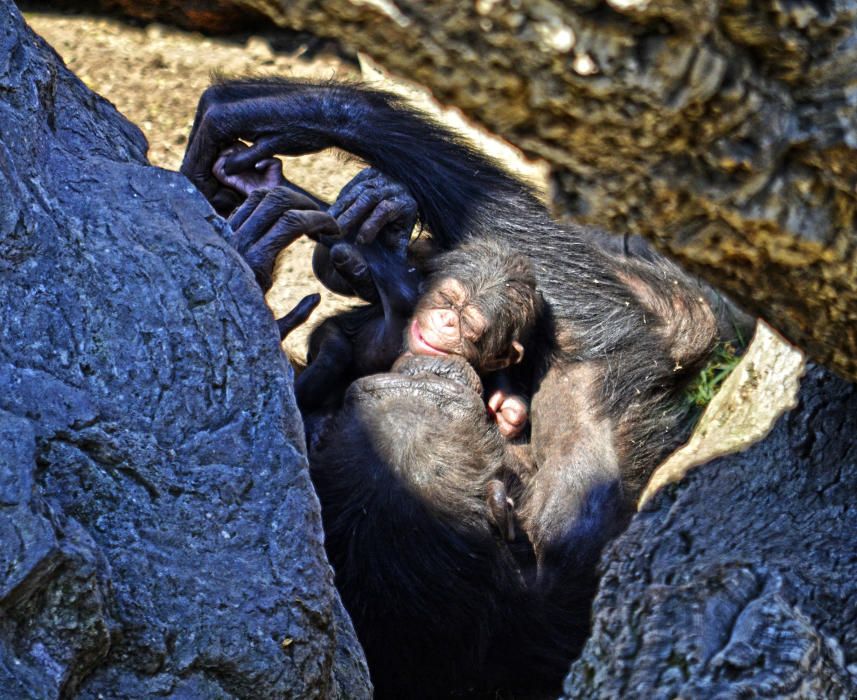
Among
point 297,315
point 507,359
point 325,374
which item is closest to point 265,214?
point 297,315

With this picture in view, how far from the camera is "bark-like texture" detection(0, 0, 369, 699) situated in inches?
65.8

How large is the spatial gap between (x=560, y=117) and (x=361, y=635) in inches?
73.7

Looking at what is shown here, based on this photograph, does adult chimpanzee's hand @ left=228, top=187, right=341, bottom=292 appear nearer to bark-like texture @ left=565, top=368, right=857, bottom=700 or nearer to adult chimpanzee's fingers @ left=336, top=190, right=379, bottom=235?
adult chimpanzee's fingers @ left=336, top=190, right=379, bottom=235

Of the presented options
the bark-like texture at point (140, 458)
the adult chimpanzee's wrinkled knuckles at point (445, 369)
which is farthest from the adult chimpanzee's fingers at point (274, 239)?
the adult chimpanzee's wrinkled knuckles at point (445, 369)

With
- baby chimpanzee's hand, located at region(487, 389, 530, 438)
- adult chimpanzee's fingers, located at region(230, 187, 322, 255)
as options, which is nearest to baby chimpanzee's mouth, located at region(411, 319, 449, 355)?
baby chimpanzee's hand, located at region(487, 389, 530, 438)

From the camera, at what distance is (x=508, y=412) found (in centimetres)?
322

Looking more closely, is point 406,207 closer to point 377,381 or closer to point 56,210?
point 377,381

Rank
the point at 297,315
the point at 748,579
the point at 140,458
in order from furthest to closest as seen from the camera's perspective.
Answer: the point at 297,315 < the point at 140,458 < the point at 748,579

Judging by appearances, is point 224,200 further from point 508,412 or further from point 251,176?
point 508,412

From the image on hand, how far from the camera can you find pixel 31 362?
183 centimetres

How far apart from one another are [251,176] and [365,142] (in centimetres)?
34

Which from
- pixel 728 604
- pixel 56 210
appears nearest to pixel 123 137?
pixel 56 210

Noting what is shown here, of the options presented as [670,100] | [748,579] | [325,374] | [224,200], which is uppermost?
[670,100]

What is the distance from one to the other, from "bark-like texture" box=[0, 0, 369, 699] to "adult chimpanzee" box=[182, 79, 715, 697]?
0.56 metres
